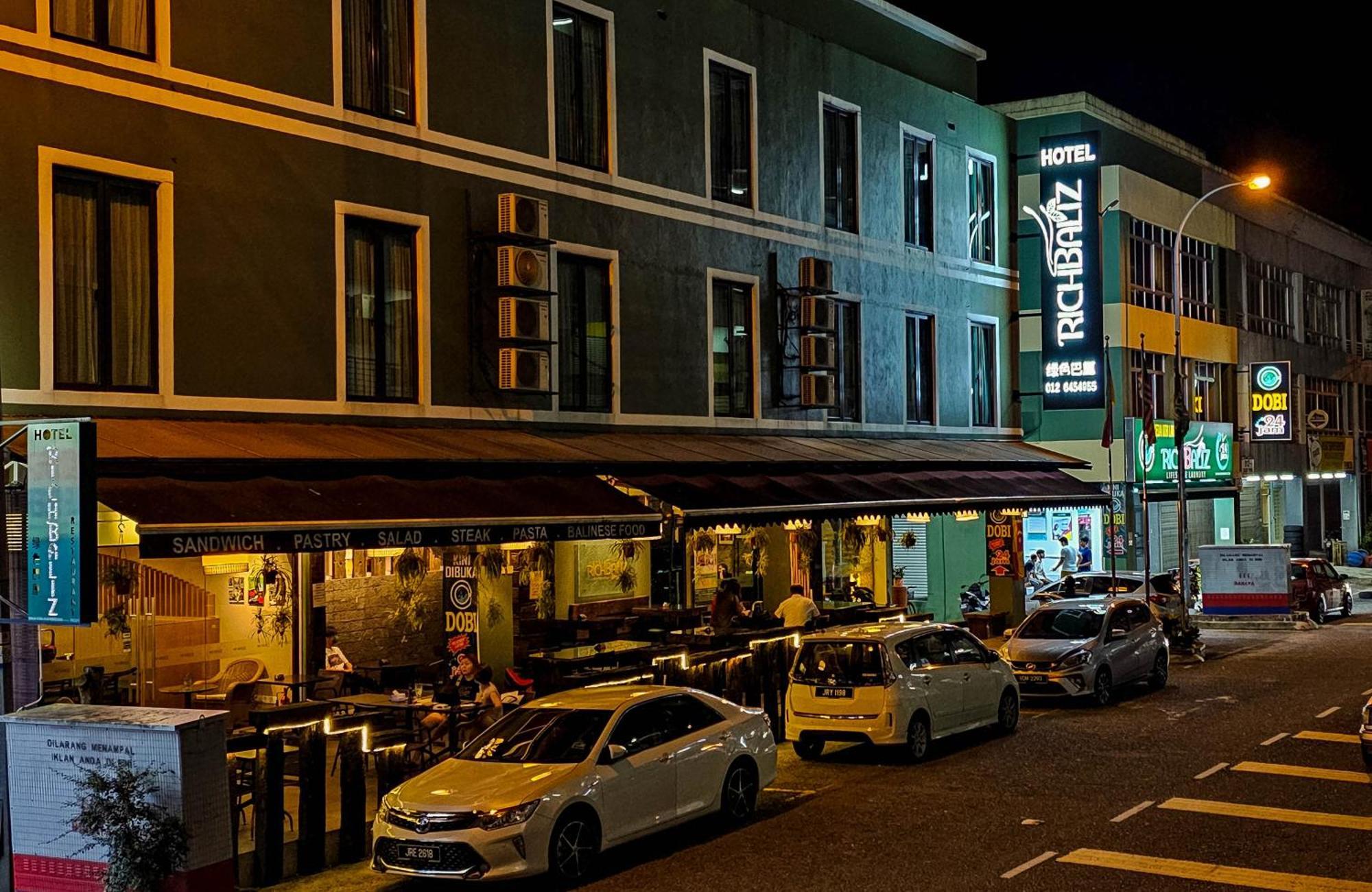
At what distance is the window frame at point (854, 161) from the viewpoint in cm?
2769

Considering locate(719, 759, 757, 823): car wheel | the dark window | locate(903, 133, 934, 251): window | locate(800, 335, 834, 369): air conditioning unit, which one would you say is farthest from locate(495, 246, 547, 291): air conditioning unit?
locate(903, 133, 934, 251): window

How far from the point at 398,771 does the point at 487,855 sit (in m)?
2.93

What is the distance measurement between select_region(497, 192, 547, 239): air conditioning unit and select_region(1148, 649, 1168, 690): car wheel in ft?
40.3

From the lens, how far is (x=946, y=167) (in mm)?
31953

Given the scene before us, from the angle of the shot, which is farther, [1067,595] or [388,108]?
[1067,595]

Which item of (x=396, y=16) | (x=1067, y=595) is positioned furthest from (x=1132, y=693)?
(x=396, y=16)

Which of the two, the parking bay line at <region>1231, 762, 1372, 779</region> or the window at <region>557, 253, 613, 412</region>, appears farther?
the window at <region>557, 253, 613, 412</region>

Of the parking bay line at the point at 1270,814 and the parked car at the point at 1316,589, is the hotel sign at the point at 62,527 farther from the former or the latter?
the parked car at the point at 1316,589

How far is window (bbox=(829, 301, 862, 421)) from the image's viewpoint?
2842cm

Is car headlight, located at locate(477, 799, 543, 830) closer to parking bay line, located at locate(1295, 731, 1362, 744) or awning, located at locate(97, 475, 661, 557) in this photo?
awning, located at locate(97, 475, 661, 557)

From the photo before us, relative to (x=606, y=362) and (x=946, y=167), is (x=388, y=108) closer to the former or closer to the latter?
(x=606, y=362)

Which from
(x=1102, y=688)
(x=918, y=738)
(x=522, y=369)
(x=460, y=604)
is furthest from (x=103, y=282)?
(x=1102, y=688)

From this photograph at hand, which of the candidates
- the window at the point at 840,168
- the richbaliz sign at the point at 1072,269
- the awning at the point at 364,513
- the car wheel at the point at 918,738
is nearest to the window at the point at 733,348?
the window at the point at 840,168

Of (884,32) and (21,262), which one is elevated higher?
(884,32)
